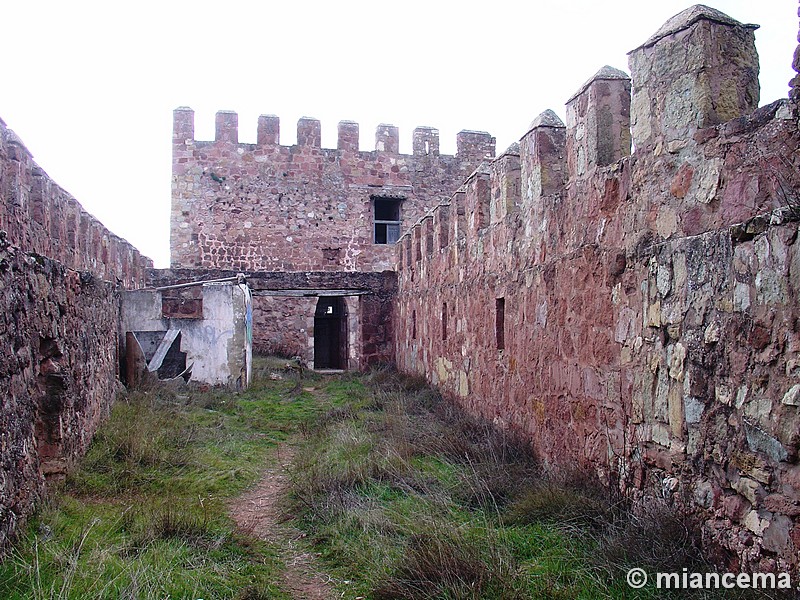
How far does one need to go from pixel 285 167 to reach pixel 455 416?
12411mm

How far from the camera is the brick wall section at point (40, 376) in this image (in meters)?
3.84

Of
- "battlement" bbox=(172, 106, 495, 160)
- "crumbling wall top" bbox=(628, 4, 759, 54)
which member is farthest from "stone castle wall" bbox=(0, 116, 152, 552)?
"battlement" bbox=(172, 106, 495, 160)

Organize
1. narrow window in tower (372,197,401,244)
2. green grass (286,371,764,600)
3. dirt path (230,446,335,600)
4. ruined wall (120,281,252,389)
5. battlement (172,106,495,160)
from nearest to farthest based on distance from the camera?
green grass (286,371,764,600), dirt path (230,446,335,600), ruined wall (120,281,252,389), battlement (172,106,495,160), narrow window in tower (372,197,401,244)

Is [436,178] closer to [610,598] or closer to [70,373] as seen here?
[70,373]

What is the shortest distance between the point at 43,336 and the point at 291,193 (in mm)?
14097

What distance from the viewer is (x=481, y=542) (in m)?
3.72

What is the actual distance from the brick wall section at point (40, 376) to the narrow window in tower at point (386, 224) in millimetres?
13009

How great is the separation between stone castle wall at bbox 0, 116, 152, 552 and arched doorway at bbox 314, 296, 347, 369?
12098mm

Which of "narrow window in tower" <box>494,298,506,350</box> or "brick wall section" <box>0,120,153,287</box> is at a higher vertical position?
"brick wall section" <box>0,120,153,287</box>

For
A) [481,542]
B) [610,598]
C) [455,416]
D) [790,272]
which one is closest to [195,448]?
[455,416]

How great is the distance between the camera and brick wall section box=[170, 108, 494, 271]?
17953 mm

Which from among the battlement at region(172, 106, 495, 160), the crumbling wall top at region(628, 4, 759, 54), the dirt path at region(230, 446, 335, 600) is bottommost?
the dirt path at region(230, 446, 335, 600)

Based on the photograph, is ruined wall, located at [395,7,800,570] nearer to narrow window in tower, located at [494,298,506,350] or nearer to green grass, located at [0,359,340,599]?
narrow window in tower, located at [494,298,506,350]

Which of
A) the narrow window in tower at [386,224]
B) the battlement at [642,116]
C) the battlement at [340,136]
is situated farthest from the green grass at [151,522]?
the narrow window in tower at [386,224]
